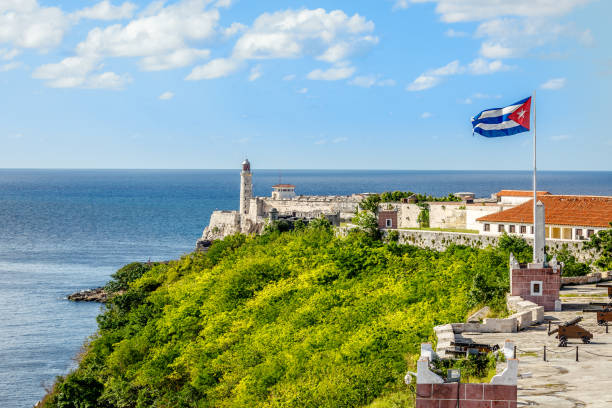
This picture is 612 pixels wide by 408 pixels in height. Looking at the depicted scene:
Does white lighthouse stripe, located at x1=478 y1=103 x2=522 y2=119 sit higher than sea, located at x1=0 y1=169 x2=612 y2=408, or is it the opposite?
white lighthouse stripe, located at x1=478 y1=103 x2=522 y2=119

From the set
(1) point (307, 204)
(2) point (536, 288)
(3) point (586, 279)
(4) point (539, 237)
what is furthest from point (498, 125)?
(1) point (307, 204)

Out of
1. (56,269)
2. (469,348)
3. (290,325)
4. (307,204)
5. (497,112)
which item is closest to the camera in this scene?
(469,348)

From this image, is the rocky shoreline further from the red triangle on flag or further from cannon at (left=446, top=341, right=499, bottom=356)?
cannon at (left=446, top=341, right=499, bottom=356)

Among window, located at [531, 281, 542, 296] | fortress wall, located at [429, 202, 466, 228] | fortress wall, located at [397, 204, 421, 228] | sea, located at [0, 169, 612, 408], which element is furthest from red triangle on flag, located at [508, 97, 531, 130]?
fortress wall, located at [397, 204, 421, 228]

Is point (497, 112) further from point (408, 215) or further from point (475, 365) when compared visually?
point (408, 215)

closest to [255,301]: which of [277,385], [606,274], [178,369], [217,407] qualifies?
[178,369]

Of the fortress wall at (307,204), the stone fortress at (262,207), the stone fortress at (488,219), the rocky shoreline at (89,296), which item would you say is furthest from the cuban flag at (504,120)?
the fortress wall at (307,204)

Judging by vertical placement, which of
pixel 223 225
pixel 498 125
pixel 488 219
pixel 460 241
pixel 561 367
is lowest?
pixel 223 225
